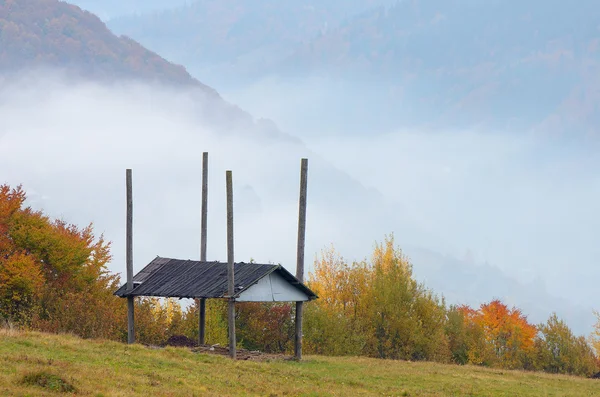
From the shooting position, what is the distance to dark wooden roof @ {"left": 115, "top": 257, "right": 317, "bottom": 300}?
3584 cm

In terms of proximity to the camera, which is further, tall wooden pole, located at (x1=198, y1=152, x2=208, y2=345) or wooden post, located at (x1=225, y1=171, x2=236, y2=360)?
tall wooden pole, located at (x1=198, y1=152, x2=208, y2=345)

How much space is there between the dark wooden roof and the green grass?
3.17 m

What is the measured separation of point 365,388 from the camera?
28531mm

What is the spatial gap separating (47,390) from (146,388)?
3066mm

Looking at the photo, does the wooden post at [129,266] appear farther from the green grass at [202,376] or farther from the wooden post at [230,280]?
the green grass at [202,376]

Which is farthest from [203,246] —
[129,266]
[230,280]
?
[230,280]

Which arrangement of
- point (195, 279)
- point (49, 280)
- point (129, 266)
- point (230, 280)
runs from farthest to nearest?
point (49, 280)
point (129, 266)
point (195, 279)
point (230, 280)

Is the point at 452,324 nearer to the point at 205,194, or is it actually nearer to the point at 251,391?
the point at 205,194

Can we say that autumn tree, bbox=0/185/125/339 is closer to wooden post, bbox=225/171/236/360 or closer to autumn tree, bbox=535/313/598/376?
wooden post, bbox=225/171/236/360

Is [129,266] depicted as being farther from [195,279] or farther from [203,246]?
[203,246]

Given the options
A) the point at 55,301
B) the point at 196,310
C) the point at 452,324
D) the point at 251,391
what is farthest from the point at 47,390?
the point at 452,324

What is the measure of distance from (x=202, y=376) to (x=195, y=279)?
11519 millimetres

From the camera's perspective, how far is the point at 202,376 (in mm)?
26469

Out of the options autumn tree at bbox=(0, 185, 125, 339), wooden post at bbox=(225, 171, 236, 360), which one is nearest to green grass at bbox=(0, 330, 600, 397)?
wooden post at bbox=(225, 171, 236, 360)
